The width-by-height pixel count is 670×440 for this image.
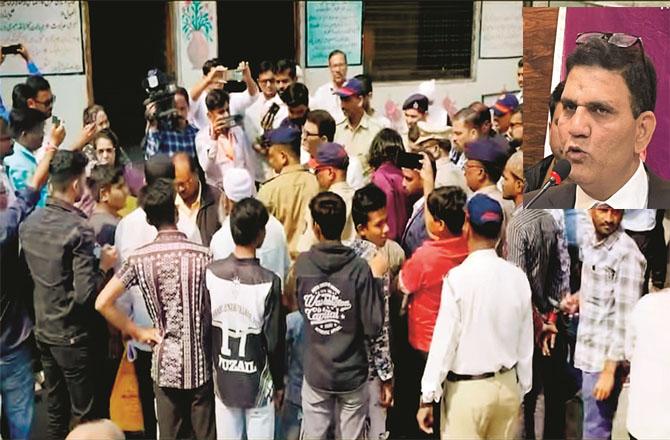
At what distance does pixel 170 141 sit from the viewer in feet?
10.4

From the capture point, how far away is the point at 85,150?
311 centimetres

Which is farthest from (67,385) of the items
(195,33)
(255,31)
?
(255,31)

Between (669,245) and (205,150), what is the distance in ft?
6.15

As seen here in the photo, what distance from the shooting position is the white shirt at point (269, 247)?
10.2ft

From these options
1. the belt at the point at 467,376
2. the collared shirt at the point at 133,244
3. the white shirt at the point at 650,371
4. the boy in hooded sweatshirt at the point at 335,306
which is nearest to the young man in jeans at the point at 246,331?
the boy in hooded sweatshirt at the point at 335,306

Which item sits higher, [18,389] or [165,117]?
[165,117]

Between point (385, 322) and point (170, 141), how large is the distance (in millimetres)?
1096

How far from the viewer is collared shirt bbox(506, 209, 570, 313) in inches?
126

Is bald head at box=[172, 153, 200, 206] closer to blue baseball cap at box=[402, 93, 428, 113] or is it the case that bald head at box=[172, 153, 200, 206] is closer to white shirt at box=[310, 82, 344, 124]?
white shirt at box=[310, 82, 344, 124]

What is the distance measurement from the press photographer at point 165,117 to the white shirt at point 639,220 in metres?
1.72

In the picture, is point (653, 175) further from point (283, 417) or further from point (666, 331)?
point (283, 417)

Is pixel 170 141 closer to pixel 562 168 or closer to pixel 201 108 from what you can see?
pixel 201 108

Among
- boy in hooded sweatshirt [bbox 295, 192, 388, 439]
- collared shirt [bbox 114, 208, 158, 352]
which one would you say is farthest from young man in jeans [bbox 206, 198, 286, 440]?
collared shirt [bbox 114, 208, 158, 352]

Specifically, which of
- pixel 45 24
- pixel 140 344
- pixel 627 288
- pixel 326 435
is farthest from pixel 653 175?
pixel 45 24
